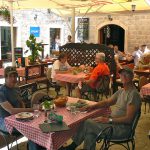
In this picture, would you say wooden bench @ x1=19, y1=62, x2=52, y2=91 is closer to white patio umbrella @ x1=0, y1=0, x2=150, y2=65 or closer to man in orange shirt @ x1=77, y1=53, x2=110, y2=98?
white patio umbrella @ x1=0, y1=0, x2=150, y2=65

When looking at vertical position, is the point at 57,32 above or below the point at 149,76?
above

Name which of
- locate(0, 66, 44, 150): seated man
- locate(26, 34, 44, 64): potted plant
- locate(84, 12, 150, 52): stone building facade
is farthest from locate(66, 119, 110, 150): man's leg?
locate(84, 12, 150, 52): stone building facade

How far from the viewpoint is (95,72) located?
611cm

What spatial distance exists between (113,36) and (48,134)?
13.3 metres

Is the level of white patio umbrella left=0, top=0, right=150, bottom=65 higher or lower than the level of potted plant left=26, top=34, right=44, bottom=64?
higher

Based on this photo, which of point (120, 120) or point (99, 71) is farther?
point (99, 71)

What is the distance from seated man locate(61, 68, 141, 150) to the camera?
11.0 feet

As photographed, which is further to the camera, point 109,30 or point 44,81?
point 109,30

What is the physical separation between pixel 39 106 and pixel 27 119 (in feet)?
1.31

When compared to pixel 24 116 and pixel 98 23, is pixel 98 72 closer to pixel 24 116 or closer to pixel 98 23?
pixel 24 116

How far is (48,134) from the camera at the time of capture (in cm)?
283

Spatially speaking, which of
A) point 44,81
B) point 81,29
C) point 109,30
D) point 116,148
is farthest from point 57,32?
point 116,148

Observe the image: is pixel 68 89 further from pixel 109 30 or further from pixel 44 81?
pixel 109 30

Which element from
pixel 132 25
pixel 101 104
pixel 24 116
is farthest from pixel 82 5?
pixel 24 116
